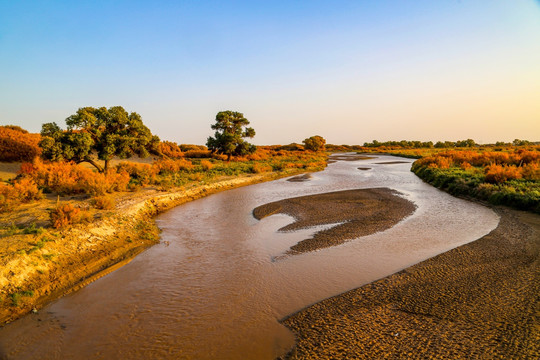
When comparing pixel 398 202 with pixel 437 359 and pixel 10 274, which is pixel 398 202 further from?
pixel 10 274

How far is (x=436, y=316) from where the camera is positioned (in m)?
5.11

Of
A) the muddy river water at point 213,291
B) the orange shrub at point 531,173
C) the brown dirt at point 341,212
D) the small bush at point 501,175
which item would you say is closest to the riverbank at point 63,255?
the muddy river water at point 213,291

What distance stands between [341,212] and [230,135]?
25.2m

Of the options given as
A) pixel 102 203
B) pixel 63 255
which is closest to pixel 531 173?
pixel 102 203

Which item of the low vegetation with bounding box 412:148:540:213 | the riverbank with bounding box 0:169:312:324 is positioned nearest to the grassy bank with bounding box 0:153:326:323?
the riverbank with bounding box 0:169:312:324

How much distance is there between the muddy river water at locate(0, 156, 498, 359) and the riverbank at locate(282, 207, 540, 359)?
0.52 meters

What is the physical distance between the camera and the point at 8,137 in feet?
76.6

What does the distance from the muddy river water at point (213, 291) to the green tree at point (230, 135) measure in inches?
1003

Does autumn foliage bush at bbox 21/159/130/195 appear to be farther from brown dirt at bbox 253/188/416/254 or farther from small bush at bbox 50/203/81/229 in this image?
brown dirt at bbox 253/188/416/254

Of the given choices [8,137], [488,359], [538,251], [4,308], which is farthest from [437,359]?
[8,137]

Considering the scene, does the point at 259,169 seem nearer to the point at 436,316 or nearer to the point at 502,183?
the point at 502,183

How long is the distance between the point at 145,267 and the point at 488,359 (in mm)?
7898

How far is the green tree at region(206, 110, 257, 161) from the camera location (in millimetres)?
36781

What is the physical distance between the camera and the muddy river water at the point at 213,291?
4.80 m
